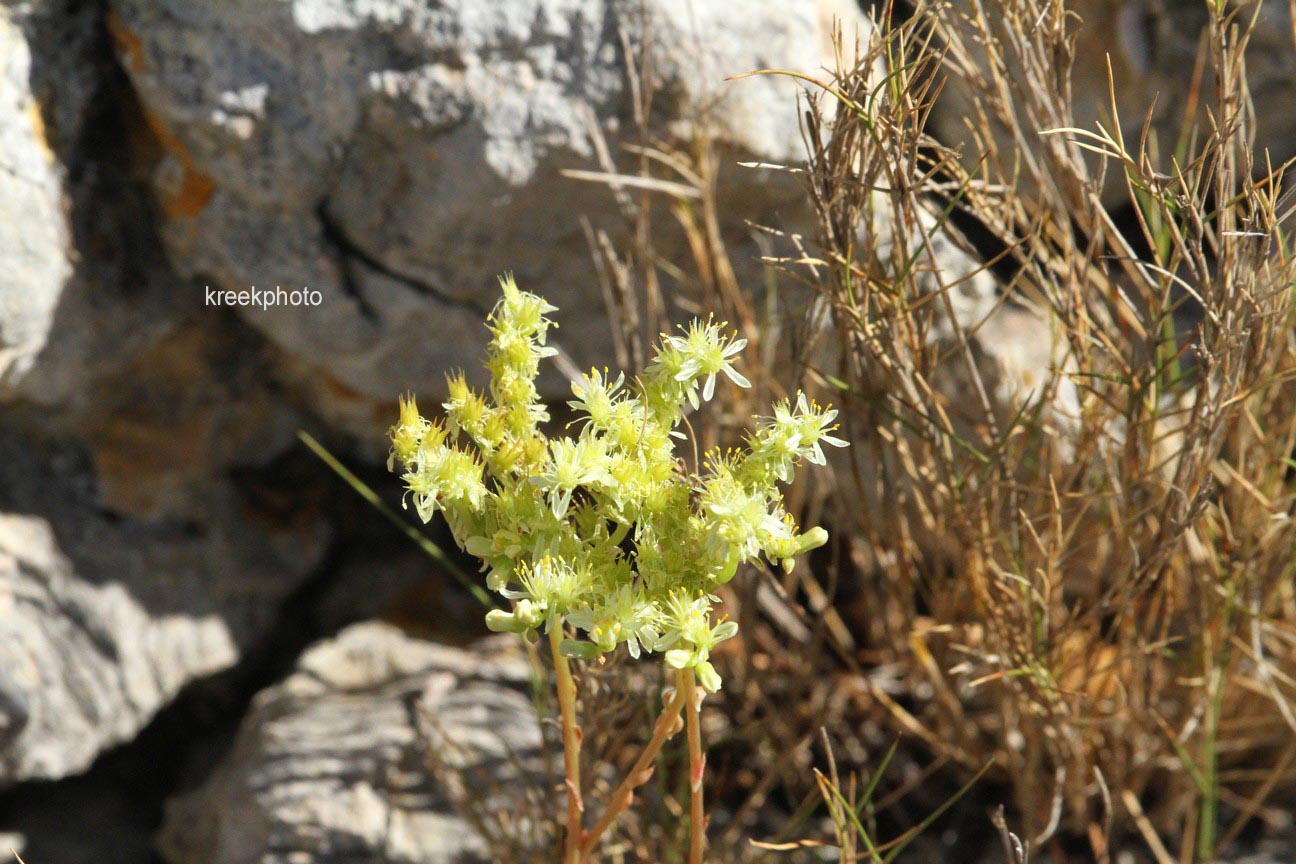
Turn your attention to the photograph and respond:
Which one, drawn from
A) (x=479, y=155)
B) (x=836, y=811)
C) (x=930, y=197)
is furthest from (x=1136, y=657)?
(x=479, y=155)

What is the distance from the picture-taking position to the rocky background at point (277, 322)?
1.25 meters

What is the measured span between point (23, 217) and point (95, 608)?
520 mm

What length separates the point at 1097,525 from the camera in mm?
1240

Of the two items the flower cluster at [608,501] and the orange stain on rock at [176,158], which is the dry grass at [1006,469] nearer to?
the flower cluster at [608,501]

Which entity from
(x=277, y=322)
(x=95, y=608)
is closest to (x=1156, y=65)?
(x=277, y=322)

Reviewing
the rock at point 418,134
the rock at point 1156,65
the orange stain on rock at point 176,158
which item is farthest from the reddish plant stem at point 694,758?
the rock at point 1156,65

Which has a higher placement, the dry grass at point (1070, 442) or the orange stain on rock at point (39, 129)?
the orange stain on rock at point (39, 129)

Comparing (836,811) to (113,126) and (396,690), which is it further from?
(113,126)

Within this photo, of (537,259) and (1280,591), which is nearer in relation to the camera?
(1280,591)

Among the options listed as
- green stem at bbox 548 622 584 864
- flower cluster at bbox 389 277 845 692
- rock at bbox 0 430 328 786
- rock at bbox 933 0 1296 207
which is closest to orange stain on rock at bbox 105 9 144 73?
rock at bbox 0 430 328 786

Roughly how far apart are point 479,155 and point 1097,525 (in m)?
0.79

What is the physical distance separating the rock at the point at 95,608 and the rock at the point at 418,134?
36 centimetres

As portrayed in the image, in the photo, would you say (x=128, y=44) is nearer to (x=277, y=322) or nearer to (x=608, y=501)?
(x=277, y=322)

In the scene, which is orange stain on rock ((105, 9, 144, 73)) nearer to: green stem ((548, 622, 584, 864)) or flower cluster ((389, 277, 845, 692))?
flower cluster ((389, 277, 845, 692))
